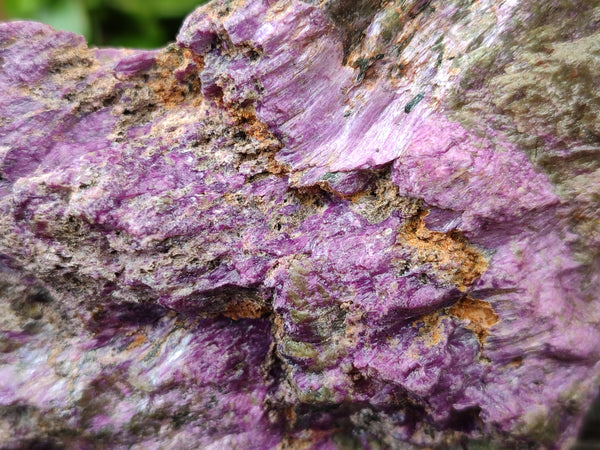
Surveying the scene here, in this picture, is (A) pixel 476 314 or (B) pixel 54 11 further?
(B) pixel 54 11

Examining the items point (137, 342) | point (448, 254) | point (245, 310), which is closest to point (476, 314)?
point (448, 254)

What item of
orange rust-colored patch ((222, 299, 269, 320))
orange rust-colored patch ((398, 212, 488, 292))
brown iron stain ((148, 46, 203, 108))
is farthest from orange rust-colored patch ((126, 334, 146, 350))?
orange rust-colored patch ((398, 212, 488, 292))

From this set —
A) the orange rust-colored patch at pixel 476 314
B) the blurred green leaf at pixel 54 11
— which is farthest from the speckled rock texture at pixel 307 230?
the blurred green leaf at pixel 54 11

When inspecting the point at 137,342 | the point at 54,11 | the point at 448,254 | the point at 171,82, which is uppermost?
the point at 54,11

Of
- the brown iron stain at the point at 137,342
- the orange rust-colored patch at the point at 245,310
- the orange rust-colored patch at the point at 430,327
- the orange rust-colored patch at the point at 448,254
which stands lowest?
the brown iron stain at the point at 137,342

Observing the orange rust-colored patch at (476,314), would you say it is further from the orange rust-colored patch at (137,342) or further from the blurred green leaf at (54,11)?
the blurred green leaf at (54,11)

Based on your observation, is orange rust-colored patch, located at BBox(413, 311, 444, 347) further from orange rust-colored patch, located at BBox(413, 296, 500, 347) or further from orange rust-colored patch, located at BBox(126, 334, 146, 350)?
orange rust-colored patch, located at BBox(126, 334, 146, 350)

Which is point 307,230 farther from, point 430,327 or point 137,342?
point 137,342
